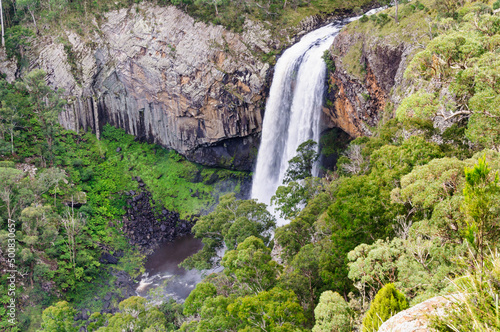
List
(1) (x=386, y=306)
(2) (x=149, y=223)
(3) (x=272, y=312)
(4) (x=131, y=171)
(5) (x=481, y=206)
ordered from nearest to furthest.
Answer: (5) (x=481, y=206) → (1) (x=386, y=306) → (3) (x=272, y=312) → (2) (x=149, y=223) → (4) (x=131, y=171)

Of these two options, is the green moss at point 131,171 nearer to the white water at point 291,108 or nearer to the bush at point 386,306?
the white water at point 291,108

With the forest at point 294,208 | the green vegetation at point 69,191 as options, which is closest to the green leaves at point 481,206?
the forest at point 294,208

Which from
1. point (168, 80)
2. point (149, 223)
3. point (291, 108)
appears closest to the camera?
point (291, 108)

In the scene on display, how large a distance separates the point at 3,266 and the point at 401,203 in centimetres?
3080

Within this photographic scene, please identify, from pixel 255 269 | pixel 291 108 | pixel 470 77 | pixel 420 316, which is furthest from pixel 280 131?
pixel 420 316

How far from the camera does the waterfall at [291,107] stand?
36906 millimetres

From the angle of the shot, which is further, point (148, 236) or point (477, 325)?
point (148, 236)

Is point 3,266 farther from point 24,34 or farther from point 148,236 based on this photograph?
point 24,34

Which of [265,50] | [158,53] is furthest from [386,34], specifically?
[158,53]

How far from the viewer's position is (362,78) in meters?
31.3

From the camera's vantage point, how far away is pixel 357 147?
2683 cm

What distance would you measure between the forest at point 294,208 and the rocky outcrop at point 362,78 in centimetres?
167

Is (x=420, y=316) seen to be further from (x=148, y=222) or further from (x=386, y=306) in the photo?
(x=148, y=222)

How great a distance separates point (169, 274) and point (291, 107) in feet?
70.1
